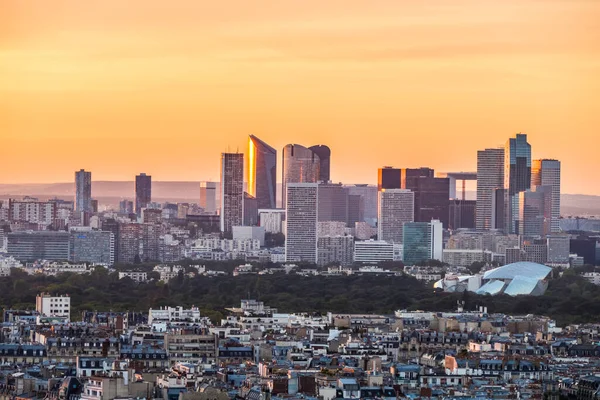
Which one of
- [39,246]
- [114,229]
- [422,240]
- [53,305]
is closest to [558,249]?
[422,240]

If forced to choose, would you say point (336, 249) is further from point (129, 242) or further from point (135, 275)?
point (135, 275)

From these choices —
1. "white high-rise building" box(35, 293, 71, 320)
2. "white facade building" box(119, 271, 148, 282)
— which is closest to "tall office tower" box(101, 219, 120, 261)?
"white facade building" box(119, 271, 148, 282)

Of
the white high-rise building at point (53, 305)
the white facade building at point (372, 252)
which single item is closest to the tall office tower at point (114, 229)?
the white facade building at point (372, 252)

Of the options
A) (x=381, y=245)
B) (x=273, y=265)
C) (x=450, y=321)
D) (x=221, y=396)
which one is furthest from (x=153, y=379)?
(x=381, y=245)

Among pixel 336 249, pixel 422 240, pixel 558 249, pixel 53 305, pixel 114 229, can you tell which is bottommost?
pixel 53 305

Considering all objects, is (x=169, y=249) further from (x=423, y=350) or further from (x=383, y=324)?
(x=423, y=350)
